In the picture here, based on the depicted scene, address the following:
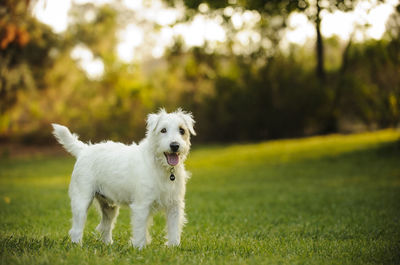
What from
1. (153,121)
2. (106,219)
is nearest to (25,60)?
(106,219)

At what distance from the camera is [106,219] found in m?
7.02

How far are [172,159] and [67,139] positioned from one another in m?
2.11

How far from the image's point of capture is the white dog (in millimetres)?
6121

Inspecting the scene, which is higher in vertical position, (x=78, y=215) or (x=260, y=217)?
(x=78, y=215)

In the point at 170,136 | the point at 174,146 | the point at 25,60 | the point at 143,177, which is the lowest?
the point at 143,177

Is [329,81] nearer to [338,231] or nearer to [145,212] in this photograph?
[338,231]

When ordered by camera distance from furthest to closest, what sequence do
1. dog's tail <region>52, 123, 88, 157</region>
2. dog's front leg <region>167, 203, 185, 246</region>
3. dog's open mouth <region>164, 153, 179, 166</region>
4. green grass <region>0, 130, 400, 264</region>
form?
dog's tail <region>52, 123, 88, 157</region> < dog's front leg <region>167, 203, 185, 246</region> < dog's open mouth <region>164, 153, 179, 166</region> < green grass <region>0, 130, 400, 264</region>

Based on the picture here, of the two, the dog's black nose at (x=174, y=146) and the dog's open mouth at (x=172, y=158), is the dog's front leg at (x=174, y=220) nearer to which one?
the dog's open mouth at (x=172, y=158)

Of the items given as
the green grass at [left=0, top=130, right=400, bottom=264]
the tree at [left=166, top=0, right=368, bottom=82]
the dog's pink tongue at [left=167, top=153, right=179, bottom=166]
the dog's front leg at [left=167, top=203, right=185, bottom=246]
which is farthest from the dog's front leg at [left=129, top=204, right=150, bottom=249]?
the tree at [left=166, top=0, right=368, bottom=82]

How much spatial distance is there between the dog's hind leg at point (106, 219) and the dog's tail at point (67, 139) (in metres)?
0.89

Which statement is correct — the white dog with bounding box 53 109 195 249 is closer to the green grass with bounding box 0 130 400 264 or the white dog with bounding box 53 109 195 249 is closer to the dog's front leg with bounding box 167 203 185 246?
the dog's front leg with bounding box 167 203 185 246

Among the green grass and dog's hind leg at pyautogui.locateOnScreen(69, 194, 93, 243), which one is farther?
dog's hind leg at pyautogui.locateOnScreen(69, 194, 93, 243)

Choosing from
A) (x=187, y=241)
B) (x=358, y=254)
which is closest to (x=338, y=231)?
(x=358, y=254)

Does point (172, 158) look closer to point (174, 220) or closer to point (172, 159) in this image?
point (172, 159)
